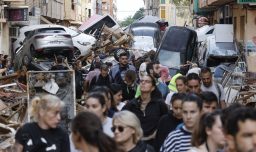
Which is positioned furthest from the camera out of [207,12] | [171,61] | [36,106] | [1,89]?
[207,12]

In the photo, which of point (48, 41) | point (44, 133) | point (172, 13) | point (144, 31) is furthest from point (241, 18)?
point (172, 13)

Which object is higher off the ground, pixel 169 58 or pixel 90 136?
pixel 90 136

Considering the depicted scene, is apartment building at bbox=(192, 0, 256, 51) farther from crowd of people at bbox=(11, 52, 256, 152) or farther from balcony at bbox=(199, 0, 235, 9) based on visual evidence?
crowd of people at bbox=(11, 52, 256, 152)

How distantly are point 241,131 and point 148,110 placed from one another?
432 centimetres

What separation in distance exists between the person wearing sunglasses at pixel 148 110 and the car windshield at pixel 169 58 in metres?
16.6

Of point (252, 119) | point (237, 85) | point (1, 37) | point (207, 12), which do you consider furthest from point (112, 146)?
point (207, 12)

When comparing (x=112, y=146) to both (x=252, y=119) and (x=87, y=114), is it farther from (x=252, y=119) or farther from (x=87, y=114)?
(x=252, y=119)

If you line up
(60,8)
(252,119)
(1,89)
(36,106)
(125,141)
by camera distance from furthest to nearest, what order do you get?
(60,8), (1,89), (36,106), (125,141), (252,119)

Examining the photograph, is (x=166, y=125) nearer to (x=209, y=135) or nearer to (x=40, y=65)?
(x=209, y=135)

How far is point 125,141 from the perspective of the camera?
20.9ft

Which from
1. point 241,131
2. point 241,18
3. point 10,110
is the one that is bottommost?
point 10,110

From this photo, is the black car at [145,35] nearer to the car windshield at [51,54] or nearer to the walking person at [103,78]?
the car windshield at [51,54]

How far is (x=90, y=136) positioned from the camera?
5094 millimetres

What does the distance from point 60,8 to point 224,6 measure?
75.7 feet
